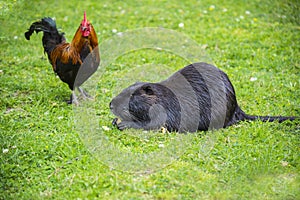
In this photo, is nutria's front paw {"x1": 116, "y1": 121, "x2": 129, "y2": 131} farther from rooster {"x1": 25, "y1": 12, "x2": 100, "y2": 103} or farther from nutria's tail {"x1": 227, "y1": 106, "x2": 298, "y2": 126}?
nutria's tail {"x1": 227, "y1": 106, "x2": 298, "y2": 126}

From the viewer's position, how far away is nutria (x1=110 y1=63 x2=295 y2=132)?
15.9ft

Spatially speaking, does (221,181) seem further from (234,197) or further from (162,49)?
(162,49)

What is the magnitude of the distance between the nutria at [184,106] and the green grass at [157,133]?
0.15 metres

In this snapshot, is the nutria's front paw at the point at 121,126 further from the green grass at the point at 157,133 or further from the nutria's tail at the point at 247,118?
the nutria's tail at the point at 247,118

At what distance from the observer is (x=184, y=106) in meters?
4.91

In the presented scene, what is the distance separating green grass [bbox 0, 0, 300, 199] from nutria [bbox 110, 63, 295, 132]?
Answer: 0.15 m

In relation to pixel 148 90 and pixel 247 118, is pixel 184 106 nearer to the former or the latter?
pixel 148 90

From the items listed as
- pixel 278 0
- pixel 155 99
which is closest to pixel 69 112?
pixel 155 99

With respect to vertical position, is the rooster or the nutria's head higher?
the rooster

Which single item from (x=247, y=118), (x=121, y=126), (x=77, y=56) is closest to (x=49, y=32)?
(x=77, y=56)

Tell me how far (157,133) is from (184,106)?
0.47 m

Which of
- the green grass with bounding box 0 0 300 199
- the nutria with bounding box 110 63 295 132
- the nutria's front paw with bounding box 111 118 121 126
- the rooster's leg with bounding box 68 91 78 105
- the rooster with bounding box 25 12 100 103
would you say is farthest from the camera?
the rooster's leg with bounding box 68 91 78 105

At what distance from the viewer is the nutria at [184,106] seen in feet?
15.9

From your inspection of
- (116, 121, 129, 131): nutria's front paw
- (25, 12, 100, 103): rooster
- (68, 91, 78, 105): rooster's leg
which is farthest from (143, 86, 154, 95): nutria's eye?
(68, 91, 78, 105): rooster's leg
